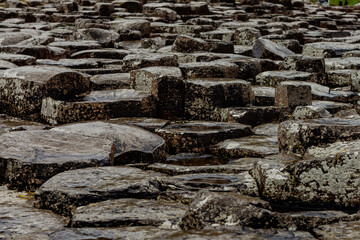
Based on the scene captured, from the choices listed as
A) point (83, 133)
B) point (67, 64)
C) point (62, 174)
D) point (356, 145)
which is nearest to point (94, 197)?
point (62, 174)

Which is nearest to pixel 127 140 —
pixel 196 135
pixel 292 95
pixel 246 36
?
pixel 196 135

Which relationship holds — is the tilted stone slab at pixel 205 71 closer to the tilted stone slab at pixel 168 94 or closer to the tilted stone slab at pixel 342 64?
the tilted stone slab at pixel 168 94

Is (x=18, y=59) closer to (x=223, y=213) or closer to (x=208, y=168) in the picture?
(x=208, y=168)

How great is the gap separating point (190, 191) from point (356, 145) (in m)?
1.01

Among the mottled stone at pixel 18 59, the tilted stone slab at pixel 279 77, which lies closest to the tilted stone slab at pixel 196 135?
the tilted stone slab at pixel 279 77

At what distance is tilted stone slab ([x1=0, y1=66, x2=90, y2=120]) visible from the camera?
16.9ft

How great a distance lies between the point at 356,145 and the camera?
10.2ft

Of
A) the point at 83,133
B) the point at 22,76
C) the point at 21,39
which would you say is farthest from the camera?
the point at 21,39

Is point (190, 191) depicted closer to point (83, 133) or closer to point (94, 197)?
point (94, 197)

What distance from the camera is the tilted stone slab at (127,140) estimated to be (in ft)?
12.7

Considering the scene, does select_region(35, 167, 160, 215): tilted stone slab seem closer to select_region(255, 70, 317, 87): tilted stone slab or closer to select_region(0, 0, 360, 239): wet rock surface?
select_region(0, 0, 360, 239): wet rock surface

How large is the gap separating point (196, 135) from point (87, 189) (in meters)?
1.60

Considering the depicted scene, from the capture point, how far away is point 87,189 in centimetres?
300

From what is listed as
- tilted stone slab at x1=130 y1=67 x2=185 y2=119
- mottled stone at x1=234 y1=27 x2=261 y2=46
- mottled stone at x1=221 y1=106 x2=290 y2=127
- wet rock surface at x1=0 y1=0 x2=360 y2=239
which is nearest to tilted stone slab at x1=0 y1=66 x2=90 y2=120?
wet rock surface at x1=0 y1=0 x2=360 y2=239
